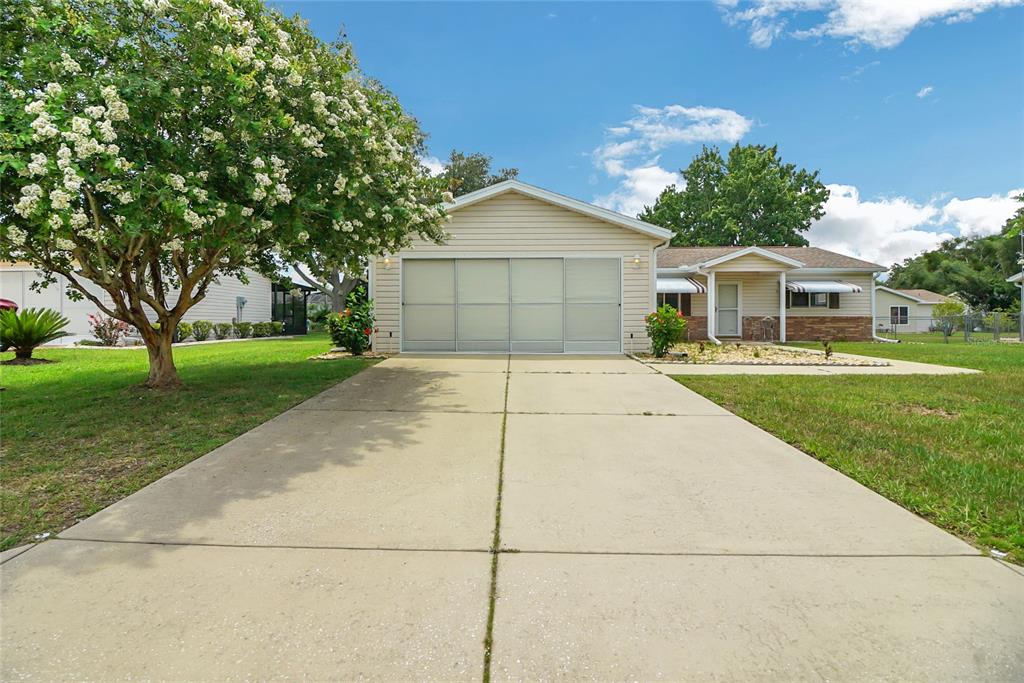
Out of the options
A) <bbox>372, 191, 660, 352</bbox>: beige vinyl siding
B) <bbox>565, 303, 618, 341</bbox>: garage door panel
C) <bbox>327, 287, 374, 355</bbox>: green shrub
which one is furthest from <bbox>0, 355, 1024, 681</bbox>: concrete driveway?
<bbox>372, 191, 660, 352</bbox>: beige vinyl siding

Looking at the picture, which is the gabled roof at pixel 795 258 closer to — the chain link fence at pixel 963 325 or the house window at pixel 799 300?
the house window at pixel 799 300

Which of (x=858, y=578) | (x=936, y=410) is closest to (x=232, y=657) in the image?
(x=858, y=578)

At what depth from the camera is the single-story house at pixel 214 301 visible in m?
17.4

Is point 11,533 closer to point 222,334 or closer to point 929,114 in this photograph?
point 929,114

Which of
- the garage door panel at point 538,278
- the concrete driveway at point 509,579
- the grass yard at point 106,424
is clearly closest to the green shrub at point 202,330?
the grass yard at point 106,424

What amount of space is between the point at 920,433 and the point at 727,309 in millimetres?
13697

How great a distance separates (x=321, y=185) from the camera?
5672 millimetres

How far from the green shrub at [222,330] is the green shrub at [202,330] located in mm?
476

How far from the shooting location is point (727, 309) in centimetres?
1758

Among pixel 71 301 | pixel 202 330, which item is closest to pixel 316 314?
pixel 202 330

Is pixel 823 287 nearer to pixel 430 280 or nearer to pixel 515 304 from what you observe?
pixel 515 304

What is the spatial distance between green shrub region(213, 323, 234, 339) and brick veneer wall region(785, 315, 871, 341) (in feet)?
71.1

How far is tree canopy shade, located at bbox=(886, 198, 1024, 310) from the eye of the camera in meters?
36.5

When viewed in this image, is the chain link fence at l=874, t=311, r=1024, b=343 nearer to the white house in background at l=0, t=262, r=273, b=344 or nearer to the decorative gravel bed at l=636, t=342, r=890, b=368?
the decorative gravel bed at l=636, t=342, r=890, b=368
